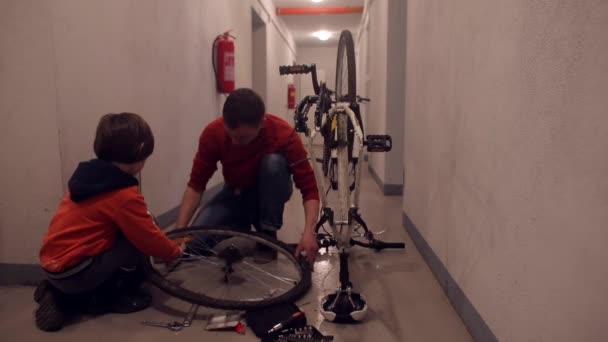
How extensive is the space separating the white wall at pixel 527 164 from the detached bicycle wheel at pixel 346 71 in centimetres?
38

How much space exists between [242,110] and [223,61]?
2.26m

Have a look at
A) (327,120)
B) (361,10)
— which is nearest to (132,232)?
(327,120)

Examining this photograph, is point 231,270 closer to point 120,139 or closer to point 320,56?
point 120,139

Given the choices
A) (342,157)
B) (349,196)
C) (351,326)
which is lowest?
(351,326)

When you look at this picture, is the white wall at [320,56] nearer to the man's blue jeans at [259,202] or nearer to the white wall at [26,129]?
the man's blue jeans at [259,202]

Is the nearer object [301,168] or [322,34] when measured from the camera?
[301,168]

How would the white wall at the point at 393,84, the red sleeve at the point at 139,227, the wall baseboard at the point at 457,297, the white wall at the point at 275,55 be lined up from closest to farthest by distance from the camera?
the wall baseboard at the point at 457,297 < the red sleeve at the point at 139,227 < the white wall at the point at 393,84 < the white wall at the point at 275,55

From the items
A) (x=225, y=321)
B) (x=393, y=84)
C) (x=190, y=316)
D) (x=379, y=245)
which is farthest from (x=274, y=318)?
(x=393, y=84)

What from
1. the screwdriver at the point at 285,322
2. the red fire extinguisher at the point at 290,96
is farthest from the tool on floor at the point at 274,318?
the red fire extinguisher at the point at 290,96

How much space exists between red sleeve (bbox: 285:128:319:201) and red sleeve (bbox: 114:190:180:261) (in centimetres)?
58

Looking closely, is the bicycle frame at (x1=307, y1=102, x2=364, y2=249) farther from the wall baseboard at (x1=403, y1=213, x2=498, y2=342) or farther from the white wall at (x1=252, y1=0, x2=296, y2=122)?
the white wall at (x1=252, y1=0, x2=296, y2=122)

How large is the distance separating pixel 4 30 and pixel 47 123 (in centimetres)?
36

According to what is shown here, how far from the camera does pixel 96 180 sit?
136cm

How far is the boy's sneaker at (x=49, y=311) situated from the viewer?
1.37 m
